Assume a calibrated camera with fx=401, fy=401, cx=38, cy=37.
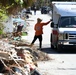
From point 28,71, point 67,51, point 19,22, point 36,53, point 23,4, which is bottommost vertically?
A: point 19,22

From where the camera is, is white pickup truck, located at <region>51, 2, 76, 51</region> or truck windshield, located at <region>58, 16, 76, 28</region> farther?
truck windshield, located at <region>58, 16, 76, 28</region>

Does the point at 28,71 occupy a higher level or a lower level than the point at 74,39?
higher

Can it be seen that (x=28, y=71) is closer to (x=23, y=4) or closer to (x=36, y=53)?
(x=23, y=4)

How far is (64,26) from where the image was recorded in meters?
20.8

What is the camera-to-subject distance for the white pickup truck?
2011 centimetres

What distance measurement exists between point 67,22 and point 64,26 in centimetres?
34

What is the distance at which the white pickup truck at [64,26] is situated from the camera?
2011 centimetres

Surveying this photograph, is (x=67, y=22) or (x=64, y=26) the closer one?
(x=64, y=26)

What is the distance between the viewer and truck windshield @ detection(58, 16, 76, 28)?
819 inches

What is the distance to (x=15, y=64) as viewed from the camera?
11477mm

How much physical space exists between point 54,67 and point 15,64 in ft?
12.7

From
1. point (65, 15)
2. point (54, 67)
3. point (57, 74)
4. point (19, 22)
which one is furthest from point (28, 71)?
point (19, 22)

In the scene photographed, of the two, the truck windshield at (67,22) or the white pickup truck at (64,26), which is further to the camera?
the truck windshield at (67,22)

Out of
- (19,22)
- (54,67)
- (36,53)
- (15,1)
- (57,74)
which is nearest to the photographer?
(15,1)
